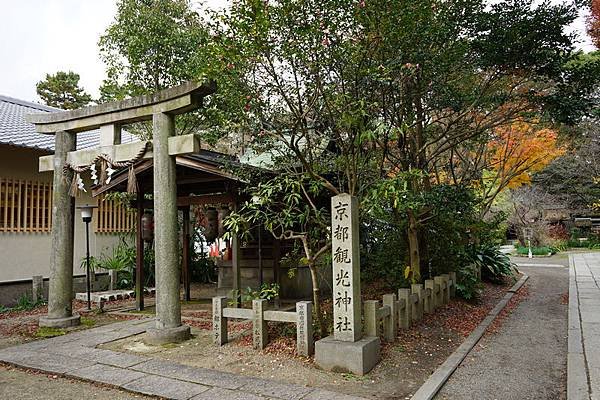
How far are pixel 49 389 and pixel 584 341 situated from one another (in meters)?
7.92

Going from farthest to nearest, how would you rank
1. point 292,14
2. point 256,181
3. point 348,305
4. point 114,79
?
point 114,79 → point 256,181 → point 292,14 → point 348,305

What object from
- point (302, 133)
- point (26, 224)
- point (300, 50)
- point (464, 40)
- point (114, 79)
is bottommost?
point (26, 224)

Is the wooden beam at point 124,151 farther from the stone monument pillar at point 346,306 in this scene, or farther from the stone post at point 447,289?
the stone post at point 447,289

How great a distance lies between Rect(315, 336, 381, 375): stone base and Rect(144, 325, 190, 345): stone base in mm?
2526

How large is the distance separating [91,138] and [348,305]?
40.8ft

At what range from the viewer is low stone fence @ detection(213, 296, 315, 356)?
19.8ft

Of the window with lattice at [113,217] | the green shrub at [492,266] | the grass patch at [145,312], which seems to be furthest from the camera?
the green shrub at [492,266]

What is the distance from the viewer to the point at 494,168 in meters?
16.3

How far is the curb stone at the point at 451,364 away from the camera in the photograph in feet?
15.9

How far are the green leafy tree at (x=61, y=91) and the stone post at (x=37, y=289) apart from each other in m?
23.2

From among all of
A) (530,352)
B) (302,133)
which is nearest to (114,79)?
(302,133)

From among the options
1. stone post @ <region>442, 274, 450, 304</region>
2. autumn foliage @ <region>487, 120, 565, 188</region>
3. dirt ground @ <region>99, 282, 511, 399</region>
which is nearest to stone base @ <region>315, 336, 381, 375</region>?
dirt ground @ <region>99, 282, 511, 399</region>

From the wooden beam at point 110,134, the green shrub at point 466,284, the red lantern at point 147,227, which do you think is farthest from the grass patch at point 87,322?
the green shrub at point 466,284

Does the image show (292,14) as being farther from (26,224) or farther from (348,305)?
(26,224)
